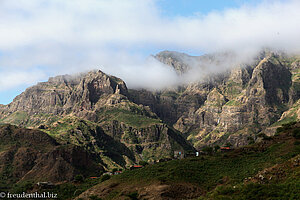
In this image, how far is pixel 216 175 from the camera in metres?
135

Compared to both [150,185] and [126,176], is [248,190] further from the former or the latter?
[126,176]

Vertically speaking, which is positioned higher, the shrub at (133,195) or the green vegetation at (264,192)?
the green vegetation at (264,192)

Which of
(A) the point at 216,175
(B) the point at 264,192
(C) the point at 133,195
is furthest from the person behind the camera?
(A) the point at 216,175

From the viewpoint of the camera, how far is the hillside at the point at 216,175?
3799 inches

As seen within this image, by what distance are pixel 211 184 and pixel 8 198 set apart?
108m

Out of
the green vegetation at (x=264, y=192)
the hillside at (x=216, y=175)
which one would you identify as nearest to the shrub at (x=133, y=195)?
the hillside at (x=216, y=175)

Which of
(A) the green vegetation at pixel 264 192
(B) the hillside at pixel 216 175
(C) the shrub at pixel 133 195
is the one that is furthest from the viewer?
(C) the shrub at pixel 133 195

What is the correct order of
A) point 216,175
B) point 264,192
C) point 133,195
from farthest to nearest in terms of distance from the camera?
point 216,175 < point 133,195 < point 264,192

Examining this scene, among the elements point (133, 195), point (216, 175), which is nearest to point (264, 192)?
point (216, 175)

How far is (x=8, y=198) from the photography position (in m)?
172

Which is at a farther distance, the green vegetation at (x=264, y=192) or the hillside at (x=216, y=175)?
the hillside at (x=216, y=175)

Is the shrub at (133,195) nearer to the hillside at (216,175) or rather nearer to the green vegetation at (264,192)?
the hillside at (216,175)

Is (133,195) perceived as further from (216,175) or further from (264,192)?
(264,192)

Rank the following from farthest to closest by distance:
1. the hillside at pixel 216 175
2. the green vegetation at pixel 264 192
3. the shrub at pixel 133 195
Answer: the shrub at pixel 133 195, the hillside at pixel 216 175, the green vegetation at pixel 264 192
